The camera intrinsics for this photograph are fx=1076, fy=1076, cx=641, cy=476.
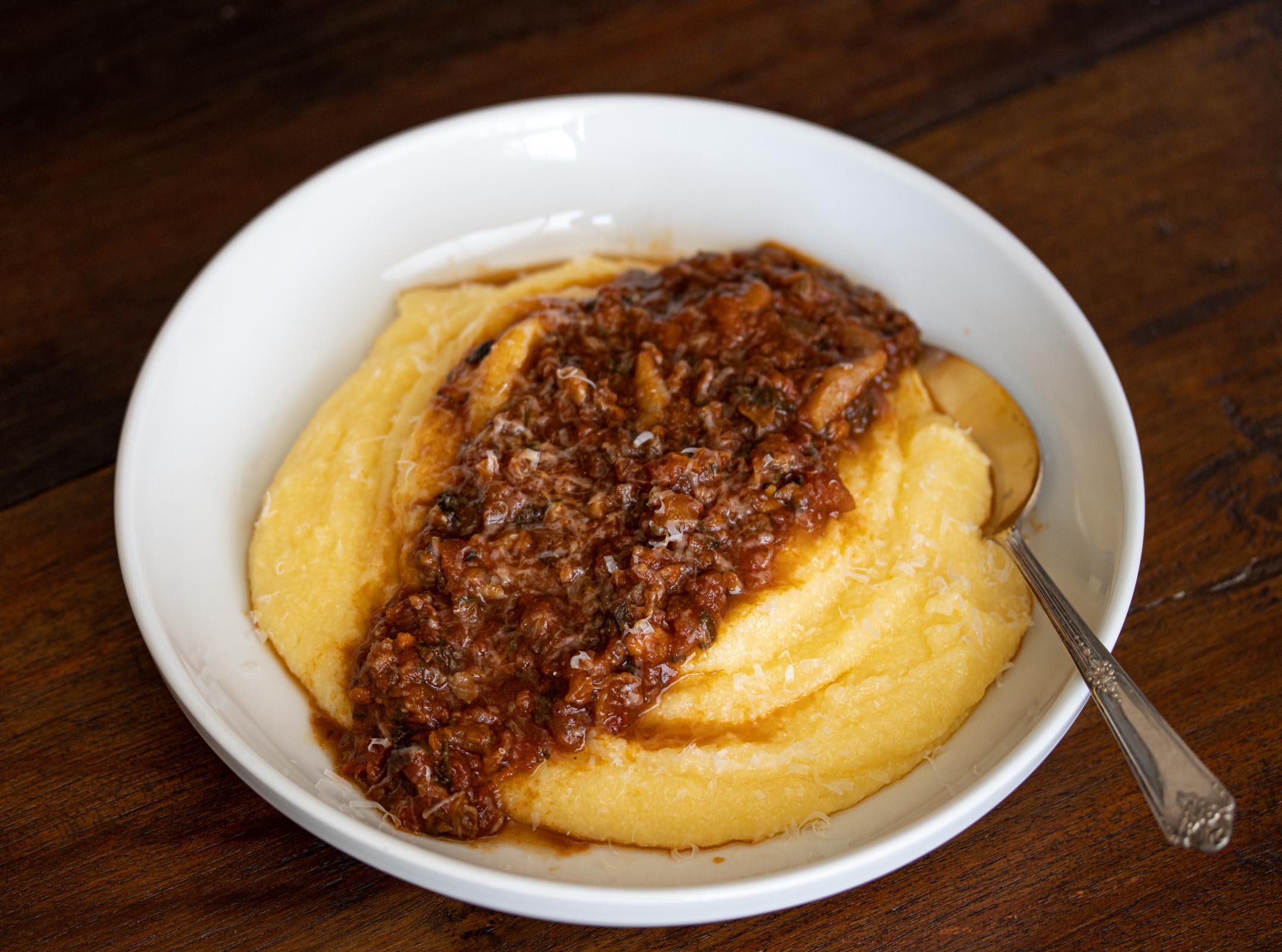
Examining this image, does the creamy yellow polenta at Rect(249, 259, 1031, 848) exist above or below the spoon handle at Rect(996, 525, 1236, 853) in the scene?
below

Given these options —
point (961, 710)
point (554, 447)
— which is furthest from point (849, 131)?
point (961, 710)

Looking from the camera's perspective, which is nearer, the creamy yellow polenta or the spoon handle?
the spoon handle

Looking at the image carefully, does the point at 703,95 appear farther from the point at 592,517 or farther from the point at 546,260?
the point at 592,517

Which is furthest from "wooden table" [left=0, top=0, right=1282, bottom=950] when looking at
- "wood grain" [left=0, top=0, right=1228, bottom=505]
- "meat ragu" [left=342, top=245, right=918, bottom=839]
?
"meat ragu" [left=342, top=245, right=918, bottom=839]

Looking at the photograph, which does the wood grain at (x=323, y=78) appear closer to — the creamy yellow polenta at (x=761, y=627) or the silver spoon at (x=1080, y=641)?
the creamy yellow polenta at (x=761, y=627)

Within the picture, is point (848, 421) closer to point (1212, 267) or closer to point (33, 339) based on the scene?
point (1212, 267)

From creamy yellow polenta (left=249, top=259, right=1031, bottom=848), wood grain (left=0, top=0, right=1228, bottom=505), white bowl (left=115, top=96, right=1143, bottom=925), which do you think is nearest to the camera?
white bowl (left=115, top=96, right=1143, bottom=925)

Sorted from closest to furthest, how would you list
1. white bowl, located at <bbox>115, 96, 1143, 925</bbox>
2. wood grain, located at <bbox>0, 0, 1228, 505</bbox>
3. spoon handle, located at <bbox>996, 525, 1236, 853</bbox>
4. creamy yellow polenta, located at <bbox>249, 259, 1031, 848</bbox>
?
spoon handle, located at <bbox>996, 525, 1236, 853</bbox>
white bowl, located at <bbox>115, 96, 1143, 925</bbox>
creamy yellow polenta, located at <bbox>249, 259, 1031, 848</bbox>
wood grain, located at <bbox>0, 0, 1228, 505</bbox>

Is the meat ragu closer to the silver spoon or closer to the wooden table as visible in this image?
the silver spoon

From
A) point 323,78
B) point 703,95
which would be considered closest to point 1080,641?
point 703,95
